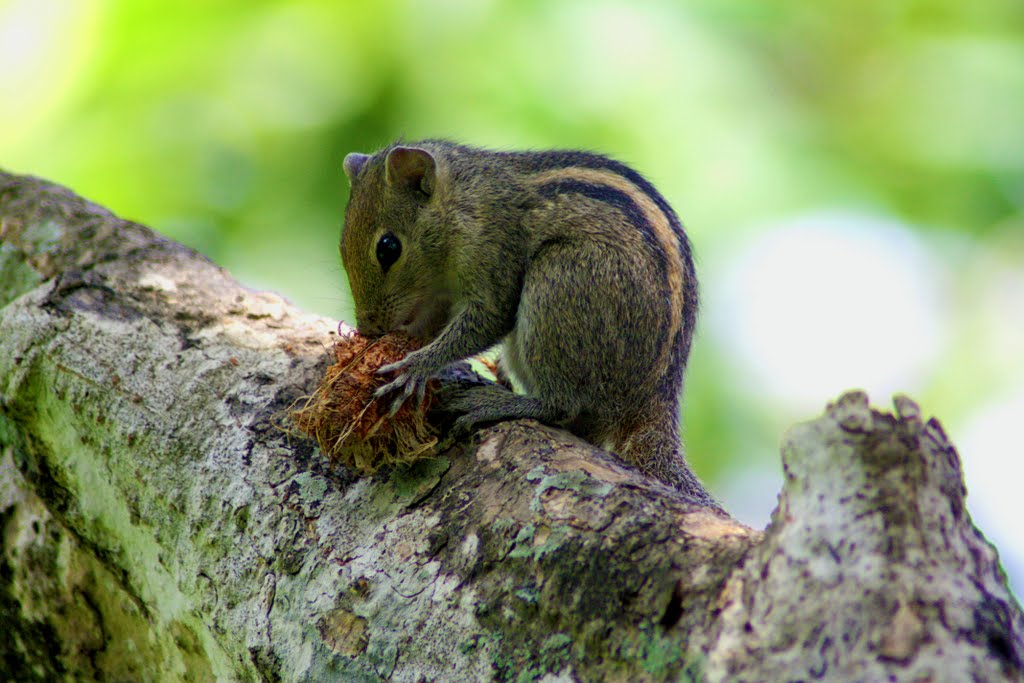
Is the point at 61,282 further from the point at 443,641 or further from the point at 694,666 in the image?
the point at 694,666

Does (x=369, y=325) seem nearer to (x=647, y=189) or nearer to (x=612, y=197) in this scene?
(x=612, y=197)

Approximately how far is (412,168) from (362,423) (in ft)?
6.24

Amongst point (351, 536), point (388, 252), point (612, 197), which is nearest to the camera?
point (351, 536)

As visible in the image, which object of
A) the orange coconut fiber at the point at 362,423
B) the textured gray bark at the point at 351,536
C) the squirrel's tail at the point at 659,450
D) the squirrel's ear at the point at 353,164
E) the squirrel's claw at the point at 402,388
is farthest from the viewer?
the squirrel's ear at the point at 353,164

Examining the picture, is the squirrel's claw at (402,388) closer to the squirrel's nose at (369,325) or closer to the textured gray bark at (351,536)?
the textured gray bark at (351,536)

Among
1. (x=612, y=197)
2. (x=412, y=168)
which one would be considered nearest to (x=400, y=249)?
(x=412, y=168)

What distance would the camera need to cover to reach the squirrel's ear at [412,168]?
486cm

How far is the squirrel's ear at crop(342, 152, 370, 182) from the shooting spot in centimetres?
540

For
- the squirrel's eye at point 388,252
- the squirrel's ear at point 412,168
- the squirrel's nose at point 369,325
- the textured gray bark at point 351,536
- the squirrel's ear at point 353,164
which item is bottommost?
the textured gray bark at point 351,536

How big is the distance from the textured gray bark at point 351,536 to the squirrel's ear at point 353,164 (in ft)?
3.77

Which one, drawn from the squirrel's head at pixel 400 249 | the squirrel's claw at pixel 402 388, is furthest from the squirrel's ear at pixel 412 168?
the squirrel's claw at pixel 402 388

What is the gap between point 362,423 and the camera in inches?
135

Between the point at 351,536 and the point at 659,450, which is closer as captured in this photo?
the point at 351,536

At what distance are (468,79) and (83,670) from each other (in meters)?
5.23
